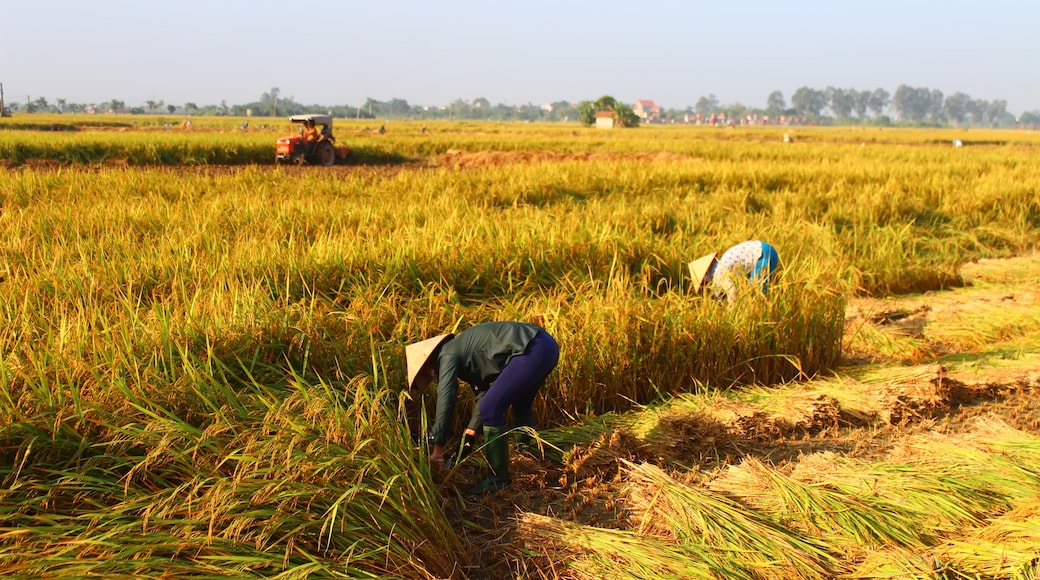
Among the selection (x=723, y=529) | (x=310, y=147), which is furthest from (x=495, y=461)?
(x=310, y=147)

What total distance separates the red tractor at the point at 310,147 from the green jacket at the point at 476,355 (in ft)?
41.9

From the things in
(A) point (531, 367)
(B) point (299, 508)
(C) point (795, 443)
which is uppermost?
(A) point (531, 367)

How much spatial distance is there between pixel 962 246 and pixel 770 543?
21.1ft

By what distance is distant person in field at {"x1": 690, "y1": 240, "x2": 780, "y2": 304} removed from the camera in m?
3.77

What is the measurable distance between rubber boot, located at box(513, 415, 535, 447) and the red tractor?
41.8ft

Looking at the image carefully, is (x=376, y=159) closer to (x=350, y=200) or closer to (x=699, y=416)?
(x=350, y=200)

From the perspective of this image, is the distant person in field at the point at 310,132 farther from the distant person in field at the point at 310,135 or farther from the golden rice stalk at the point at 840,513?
the golden rice stalk at the point at 840,513

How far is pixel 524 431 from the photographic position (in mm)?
2623

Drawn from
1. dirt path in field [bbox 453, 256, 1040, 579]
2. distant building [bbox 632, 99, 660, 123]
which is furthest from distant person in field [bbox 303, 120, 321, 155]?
distant building [bbox 632, 99, 660, 123]

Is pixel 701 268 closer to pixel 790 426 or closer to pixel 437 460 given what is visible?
pixel 790 426

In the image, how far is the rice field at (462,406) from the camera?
187 centimetres

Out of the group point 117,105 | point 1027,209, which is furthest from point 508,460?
point 117,105

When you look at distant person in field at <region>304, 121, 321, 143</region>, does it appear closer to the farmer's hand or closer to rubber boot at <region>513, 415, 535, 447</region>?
rubber boot at <region>513, 415, 535, 447</region>

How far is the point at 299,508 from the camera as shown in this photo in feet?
6.26
